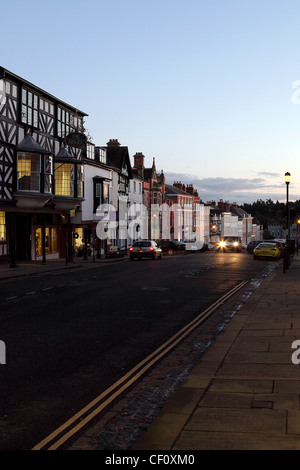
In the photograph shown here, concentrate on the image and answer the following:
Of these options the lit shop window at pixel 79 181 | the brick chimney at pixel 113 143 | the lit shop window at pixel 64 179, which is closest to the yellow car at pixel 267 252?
the lit shop window at pixel 79 181

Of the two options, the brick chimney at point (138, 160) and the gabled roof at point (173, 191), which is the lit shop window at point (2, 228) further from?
the gabled roof at point (173, 191)

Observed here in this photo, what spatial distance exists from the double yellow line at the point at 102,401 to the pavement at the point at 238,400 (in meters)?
0.80

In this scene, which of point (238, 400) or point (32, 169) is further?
point (32, 169)

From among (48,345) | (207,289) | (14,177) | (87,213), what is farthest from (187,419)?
(87,213)

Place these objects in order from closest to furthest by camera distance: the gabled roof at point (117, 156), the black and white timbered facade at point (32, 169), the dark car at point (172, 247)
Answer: the black and white timbered facade at point (32, 169) → the dark car at point (172, 247) → the gabled roof at point (117, 156)

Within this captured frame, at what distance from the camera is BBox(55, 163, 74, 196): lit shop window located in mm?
37625

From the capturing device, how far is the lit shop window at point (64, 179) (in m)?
37.6

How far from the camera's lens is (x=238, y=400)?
611 centimetres

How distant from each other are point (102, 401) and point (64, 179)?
32313 millimetres

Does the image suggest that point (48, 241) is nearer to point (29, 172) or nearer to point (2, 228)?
point (2, 228)

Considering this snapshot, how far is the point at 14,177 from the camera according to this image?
3291 cm

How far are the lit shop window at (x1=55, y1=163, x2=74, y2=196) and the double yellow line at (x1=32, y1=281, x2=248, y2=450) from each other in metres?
27.9

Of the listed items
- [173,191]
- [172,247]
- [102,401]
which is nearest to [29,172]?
[172,247]
